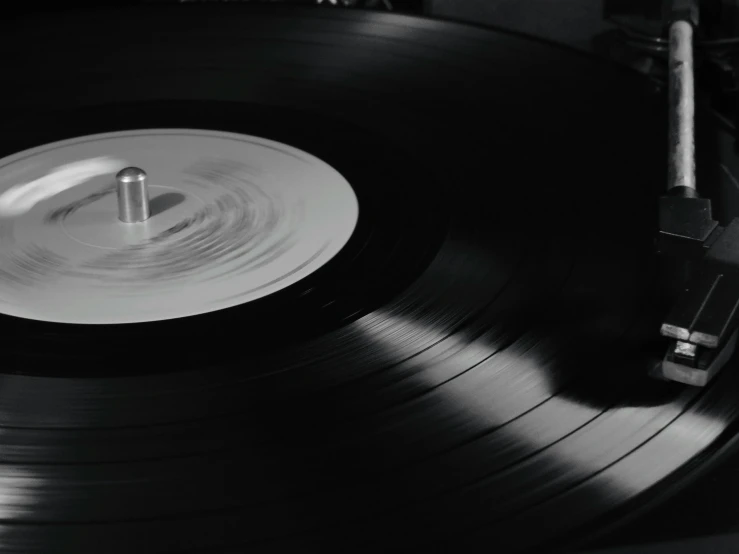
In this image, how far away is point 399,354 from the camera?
79 centimetres

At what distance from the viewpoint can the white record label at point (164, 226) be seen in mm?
896

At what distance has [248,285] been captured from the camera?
0.91 m

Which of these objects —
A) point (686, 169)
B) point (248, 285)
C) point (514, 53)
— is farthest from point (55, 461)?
point (514, 53)

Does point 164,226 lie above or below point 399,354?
A: above

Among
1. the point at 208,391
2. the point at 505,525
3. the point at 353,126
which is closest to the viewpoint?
the point at 505,525

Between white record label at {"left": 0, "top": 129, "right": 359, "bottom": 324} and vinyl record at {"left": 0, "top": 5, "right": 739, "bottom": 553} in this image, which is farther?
white record label at {"left": 0, "top": 129, "right": 359, "bottom": 324}

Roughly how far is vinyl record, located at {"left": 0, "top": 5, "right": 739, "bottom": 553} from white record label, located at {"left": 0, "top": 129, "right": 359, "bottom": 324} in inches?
0.9

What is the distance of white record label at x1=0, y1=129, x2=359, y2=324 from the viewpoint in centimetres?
90

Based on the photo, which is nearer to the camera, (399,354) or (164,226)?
(399,354)

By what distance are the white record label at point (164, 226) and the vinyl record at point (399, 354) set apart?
0.08 ft

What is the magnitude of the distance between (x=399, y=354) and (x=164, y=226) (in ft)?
1.07

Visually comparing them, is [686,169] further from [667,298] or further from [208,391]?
[208,391]

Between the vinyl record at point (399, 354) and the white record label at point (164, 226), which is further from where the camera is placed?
the white record label at point (164, 226)

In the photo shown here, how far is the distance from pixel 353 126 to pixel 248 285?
0.29m
